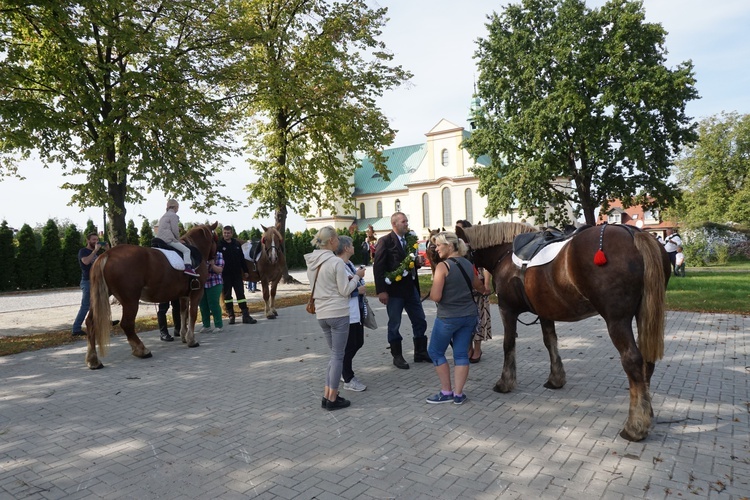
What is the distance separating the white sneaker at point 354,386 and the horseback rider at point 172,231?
4.19 m

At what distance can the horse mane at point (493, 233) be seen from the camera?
5.77 m

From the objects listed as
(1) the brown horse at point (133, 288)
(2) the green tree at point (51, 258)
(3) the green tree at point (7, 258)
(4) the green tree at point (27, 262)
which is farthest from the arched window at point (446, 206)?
(1) the brown horse at point (133, 288)

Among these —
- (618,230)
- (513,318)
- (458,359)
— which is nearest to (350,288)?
(458,359)

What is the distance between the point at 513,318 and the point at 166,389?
14.2 feet

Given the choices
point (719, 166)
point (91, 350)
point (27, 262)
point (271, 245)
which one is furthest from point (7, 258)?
point (719, 166)

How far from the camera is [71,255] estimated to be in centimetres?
2483

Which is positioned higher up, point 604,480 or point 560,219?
point 560,219

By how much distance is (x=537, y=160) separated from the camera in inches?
1016

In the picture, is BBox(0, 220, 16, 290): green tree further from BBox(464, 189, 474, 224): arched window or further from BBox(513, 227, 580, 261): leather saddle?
BBox(464, 189, 474, 224): arched window

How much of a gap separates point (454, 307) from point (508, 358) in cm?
114

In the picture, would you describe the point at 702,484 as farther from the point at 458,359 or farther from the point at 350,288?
the point at 350,288

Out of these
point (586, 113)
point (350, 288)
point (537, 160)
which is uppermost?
point (586, 113)

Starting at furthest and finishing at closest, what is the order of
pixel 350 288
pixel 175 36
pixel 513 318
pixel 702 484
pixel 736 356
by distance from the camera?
pixel 175 36
pixel 736 356
pixel 513 318
pixel 350 288
pixel 702 484

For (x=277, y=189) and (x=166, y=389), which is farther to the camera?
(x=277, y=189)
